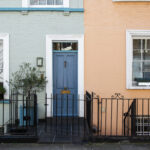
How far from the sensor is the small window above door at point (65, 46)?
8.19 meters

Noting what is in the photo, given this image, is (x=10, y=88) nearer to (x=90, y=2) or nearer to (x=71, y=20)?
(x=71, y=20)

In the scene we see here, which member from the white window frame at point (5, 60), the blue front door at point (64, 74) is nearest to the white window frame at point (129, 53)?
the blue front door at point (64, 74)

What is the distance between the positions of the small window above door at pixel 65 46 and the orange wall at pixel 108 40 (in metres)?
0.45

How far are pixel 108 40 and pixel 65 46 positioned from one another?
1511mm

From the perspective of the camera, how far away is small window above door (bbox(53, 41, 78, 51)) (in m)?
8.19

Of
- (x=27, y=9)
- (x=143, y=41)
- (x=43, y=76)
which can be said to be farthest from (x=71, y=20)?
(x=143, y=41)

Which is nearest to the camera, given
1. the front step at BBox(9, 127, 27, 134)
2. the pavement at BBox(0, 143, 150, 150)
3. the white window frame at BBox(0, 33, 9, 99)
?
the pavement at BBox(0, 143, 150, 150)

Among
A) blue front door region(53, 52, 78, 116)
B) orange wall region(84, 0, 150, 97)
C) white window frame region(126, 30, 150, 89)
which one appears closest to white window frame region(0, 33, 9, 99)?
blue front door region(53, 52, 78, 116)

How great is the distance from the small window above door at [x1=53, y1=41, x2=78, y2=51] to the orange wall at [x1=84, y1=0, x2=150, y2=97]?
45 centimetres

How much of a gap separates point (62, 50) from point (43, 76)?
1142mm

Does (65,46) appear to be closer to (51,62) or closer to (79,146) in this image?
(51,62)

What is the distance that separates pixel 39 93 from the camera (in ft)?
26.1

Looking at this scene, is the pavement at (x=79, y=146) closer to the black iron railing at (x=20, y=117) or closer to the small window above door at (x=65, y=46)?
the black iron railing at (x=20, y=117)

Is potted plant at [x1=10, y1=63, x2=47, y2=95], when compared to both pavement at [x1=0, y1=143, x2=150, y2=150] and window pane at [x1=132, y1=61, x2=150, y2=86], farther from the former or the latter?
window pane at [x1=132, y1=61, x2=150, y2=86]
